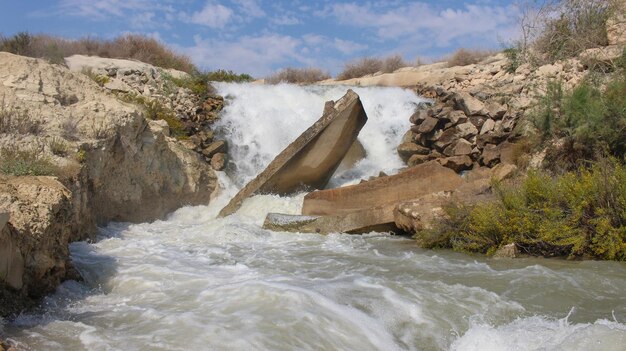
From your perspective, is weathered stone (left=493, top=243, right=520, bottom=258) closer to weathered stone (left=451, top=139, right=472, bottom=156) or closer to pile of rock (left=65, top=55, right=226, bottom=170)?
weathered stone (left=451, top=139, right=472, bottom=156)

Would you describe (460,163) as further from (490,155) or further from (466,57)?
(466,57)

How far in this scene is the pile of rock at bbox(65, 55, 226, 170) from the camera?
45.3ft

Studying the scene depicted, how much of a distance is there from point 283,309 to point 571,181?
4.75 metres

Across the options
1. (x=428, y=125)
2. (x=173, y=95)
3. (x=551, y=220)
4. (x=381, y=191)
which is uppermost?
(x=173, y=95)

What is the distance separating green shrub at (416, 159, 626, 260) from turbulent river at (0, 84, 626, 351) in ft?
1.09

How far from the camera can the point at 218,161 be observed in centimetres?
1355

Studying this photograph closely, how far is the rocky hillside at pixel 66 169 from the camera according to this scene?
5406 mm

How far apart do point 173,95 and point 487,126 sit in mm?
7676

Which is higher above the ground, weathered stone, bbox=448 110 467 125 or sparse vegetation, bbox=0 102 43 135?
sparse vegetation, bbox=0 102 43 135

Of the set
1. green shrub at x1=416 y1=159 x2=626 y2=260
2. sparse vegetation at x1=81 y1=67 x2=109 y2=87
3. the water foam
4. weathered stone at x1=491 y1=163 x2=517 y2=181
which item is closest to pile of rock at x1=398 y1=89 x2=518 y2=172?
the water foam

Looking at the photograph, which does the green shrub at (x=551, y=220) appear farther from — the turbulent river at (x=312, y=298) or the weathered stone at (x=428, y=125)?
the weathered stone at (x=428, y=125)

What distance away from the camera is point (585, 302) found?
5695 mm

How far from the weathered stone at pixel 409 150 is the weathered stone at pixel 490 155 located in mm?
1792

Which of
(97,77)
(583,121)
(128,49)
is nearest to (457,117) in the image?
(583,121)
